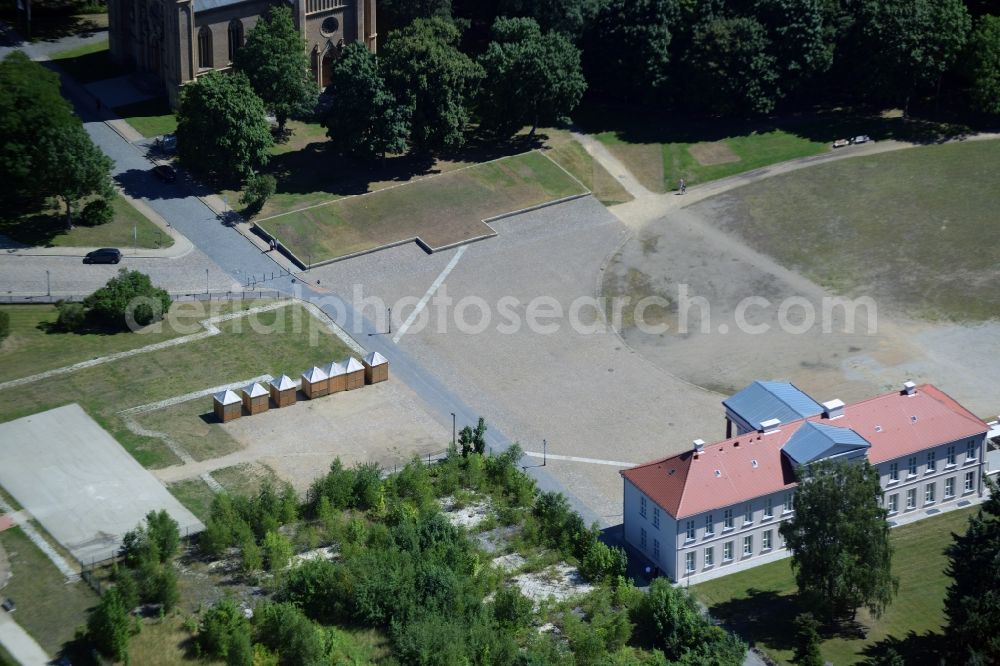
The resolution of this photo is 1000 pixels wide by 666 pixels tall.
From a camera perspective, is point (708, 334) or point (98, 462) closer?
point (98, 462)

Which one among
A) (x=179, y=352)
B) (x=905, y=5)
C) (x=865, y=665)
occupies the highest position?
(x=905, y=5)

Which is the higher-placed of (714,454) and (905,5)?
(905,5)

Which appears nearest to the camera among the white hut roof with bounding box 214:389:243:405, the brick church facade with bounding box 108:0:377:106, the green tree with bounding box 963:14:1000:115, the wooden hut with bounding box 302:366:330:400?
the white hut roof with bounding box 214:389:243:405

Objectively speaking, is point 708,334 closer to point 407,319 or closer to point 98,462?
point 407,319

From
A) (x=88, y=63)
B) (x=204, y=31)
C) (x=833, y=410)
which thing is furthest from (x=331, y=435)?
(x=88, y=63)

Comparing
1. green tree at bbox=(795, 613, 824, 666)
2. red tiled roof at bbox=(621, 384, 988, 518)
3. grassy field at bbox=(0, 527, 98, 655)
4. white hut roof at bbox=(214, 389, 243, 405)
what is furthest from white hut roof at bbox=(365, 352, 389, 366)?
green tree at bbox=(795, 613, 824, 666)

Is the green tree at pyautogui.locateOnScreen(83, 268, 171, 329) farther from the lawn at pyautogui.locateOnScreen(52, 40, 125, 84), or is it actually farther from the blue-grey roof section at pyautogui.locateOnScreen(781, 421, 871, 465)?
the blue-grey roof section at pyautogui.locateOnScreen(781, 421, 871, 465)

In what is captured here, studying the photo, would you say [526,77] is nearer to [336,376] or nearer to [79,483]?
[336,376]

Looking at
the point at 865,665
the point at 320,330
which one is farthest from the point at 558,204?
the point at 865,665
